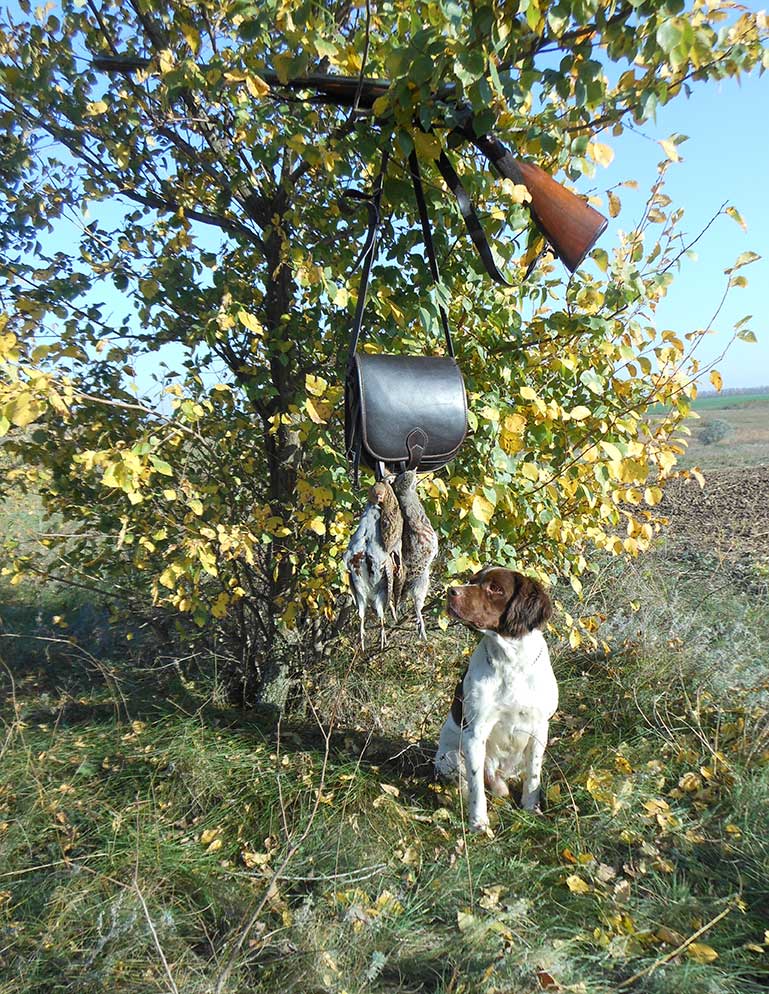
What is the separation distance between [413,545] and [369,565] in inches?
4.9

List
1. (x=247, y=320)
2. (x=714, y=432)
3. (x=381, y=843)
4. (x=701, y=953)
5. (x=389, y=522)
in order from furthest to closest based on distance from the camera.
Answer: (x=714, y=432) < (x=381, y=843) < (x=247, y=320) < (x=701, y=953) < (x=389, y=522)

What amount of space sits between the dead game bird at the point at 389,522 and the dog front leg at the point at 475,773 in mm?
1383

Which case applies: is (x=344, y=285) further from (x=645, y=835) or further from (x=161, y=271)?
(x=645, y=835)

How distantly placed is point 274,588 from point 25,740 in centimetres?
143

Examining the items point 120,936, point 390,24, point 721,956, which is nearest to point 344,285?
point 390,24

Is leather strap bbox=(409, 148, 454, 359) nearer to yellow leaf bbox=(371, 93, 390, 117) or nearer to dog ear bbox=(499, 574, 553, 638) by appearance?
yellow leaf bbox=(371, 93, 390, 117)

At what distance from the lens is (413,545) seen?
5.77 ft

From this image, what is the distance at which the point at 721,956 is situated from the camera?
7.38ft

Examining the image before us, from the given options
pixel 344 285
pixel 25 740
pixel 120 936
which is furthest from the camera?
pixel 25 740

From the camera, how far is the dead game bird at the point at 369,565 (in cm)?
171

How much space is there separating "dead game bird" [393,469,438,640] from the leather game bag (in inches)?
3.1

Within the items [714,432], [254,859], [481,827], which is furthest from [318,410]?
[714,432]

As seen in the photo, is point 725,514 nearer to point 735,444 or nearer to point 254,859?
point 254,859

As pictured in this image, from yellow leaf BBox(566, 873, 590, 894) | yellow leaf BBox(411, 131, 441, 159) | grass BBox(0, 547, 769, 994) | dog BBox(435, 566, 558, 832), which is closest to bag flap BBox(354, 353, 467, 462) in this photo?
yellow leaf BBox(411, 131, 441, 159)
